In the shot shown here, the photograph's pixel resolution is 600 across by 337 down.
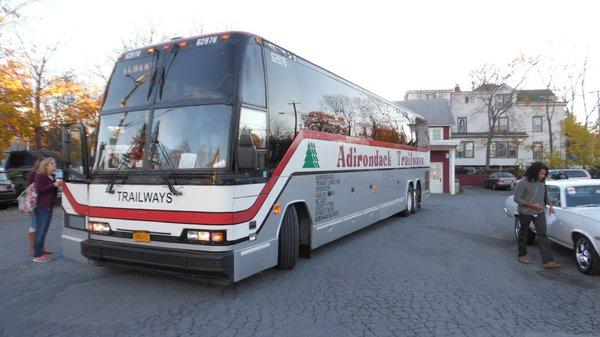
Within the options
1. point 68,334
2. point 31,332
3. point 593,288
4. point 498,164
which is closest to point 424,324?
point 593,288

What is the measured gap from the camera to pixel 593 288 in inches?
234

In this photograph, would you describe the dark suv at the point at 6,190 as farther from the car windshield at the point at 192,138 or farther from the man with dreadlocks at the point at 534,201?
the man with dreadlocks at the point at 534,201

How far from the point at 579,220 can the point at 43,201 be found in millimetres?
8786

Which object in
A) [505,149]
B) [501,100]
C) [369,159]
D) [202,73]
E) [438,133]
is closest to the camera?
[202,73]

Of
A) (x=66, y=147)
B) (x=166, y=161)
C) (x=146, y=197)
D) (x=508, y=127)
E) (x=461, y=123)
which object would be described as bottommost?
(x=146, y=197)

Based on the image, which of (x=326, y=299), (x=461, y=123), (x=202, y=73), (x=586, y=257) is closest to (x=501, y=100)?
(x=461, y=123)

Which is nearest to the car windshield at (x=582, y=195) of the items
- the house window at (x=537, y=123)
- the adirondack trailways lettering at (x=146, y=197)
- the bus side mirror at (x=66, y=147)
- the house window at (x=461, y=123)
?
the adirondack trailways lettering at (x=146, y=197)

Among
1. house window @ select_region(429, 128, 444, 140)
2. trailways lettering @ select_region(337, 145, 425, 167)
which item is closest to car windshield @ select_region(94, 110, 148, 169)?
trailways lettering @ select_region(337, 145, 425, 167)

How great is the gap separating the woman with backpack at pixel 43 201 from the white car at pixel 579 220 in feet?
27.8

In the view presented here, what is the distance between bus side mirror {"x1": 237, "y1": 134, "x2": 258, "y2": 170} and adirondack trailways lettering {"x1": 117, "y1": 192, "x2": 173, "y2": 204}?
96 cm

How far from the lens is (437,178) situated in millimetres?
31062

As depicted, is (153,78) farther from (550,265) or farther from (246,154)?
(550,265)

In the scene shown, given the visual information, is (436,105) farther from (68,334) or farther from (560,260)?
(68,334)

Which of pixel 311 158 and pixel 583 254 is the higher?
pixel 311 158
